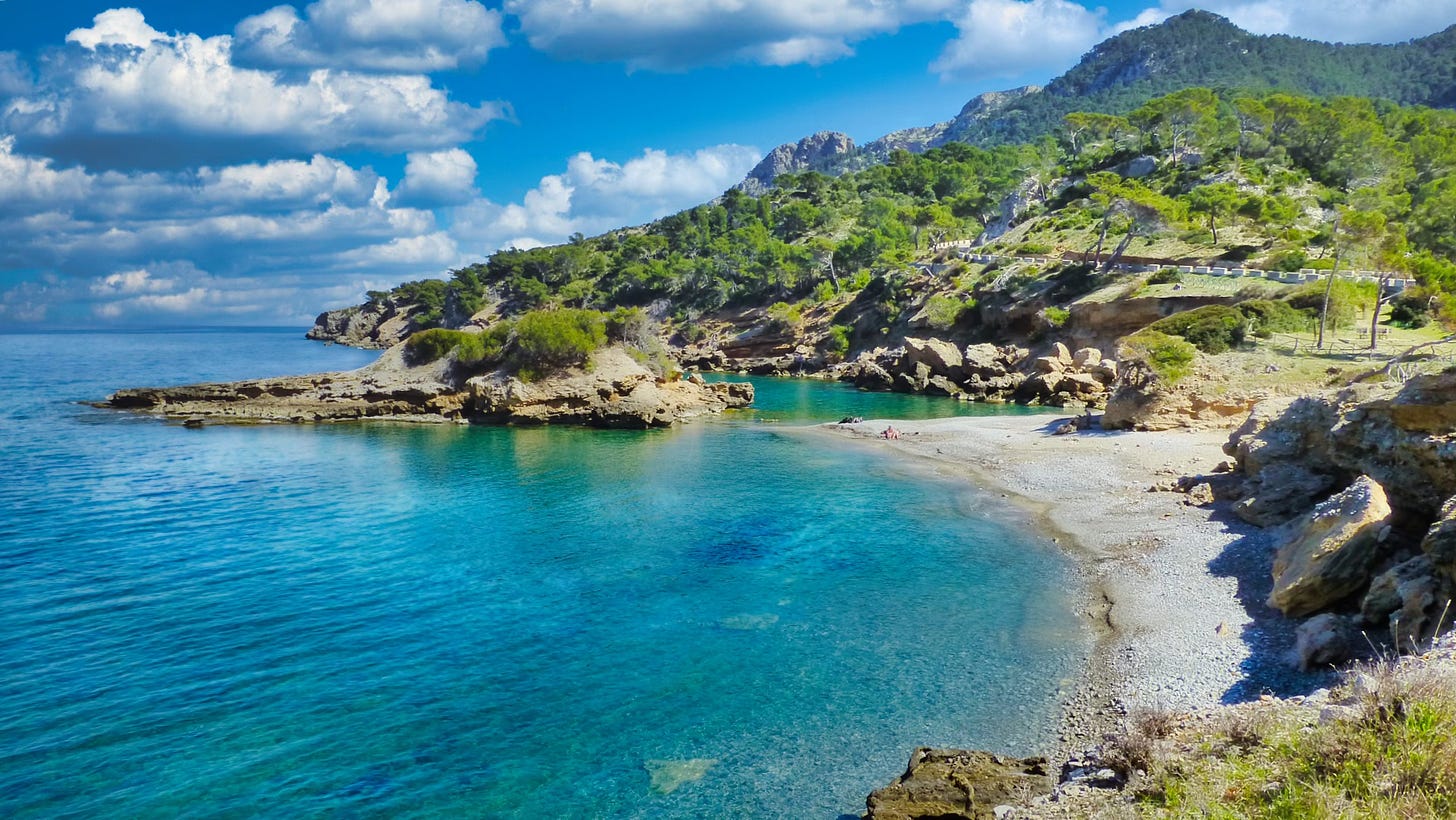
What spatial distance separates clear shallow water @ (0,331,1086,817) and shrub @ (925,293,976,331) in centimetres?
4179

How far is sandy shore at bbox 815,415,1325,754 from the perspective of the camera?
15.4m

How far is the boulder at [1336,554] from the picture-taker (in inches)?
659

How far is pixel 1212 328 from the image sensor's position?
1876 inches

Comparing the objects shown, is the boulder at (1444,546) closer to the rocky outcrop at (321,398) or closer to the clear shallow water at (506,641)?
the clear shallow water at (506,641)

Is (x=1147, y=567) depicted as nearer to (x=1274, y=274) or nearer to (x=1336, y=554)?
(x=1336, y=554)

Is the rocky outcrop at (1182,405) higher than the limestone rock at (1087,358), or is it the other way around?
the limestone rock at (1087,358)

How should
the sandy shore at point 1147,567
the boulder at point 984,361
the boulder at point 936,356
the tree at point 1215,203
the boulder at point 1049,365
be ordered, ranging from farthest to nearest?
1. the tree at point 1215,203
2. the boulder at point 936,356
3. the boulder at point 984,361
4. the boulder at point 1049,365
5. the sandy shore at point 1147,567

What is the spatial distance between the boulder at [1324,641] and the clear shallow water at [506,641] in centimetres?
458

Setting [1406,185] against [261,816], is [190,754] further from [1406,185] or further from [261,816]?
[1406,185]

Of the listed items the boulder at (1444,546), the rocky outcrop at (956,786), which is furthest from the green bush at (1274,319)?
the rocky outcrop at (956,786)

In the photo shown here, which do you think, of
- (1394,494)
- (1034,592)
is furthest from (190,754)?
(1394,494)

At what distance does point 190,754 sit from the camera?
14.1m

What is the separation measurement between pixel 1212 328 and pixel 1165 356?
8939 millimetres

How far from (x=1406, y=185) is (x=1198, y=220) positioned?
820 inches
